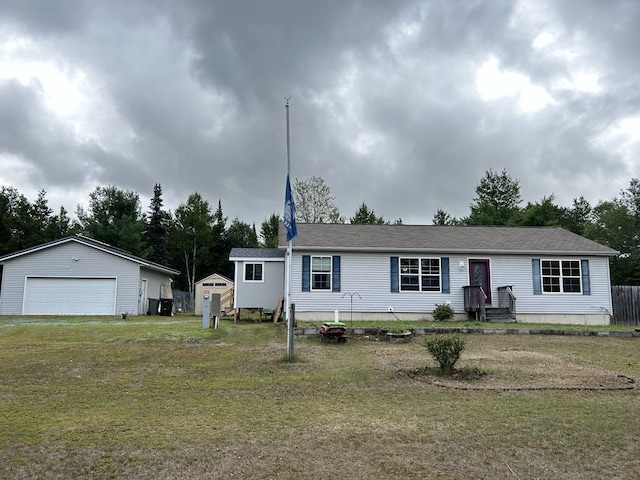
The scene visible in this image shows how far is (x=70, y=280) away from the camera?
21.4 meters

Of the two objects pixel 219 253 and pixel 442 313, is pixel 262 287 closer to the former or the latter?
pixel 442 313

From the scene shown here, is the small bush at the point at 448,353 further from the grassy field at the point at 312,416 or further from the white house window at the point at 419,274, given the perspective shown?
the white house window at the point at 419,274

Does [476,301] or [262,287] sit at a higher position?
[262,287]

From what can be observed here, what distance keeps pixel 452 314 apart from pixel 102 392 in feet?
44.0

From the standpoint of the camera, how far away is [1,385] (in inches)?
253

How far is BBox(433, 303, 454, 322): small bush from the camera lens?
646 inches

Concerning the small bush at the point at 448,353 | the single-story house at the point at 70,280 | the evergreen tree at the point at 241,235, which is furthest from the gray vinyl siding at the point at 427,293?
the evergreen tree at the point at 241,235

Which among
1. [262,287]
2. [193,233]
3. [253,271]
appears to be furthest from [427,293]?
[193,233]

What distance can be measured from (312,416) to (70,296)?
2045 centimetres

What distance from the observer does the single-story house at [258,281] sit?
19.4 metres

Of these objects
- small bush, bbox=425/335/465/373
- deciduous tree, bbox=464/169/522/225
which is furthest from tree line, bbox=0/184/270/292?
small bush, bbox=425/335/465/373

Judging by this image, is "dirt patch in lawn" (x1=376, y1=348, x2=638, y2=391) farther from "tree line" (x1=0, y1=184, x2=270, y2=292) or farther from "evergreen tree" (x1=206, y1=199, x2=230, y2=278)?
"evergreen tree" (x1=206, y1=199, x2=230, y2=278)

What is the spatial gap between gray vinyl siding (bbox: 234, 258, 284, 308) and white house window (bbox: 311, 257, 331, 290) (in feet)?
9.41

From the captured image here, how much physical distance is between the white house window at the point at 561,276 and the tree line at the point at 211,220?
21.4m
